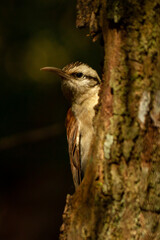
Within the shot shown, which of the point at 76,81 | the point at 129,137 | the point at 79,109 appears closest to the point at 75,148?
the point at 79,109

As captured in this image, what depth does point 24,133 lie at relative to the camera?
6719 millimetres

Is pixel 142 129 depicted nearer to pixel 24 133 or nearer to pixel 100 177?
pixel 100 177

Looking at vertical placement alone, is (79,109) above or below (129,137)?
below

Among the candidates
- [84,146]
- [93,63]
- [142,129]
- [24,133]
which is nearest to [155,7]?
[142,129]

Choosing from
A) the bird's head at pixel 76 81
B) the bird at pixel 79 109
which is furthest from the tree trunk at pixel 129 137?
the bird's head at pixel 76 81

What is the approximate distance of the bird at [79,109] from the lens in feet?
12.5

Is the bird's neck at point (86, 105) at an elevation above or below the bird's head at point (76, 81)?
below

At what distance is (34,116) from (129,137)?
477 centimetres

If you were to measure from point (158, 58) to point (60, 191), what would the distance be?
226 inches

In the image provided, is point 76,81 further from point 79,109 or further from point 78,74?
point 79,109

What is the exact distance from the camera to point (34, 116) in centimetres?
696

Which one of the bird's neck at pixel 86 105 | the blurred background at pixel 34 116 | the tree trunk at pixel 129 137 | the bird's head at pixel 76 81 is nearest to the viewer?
the tree trunk at pixel 129 137

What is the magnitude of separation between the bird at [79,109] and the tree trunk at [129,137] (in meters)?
1.30

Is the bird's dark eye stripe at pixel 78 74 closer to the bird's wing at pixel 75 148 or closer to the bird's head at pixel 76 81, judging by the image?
the bird's head at pixel 76 81
